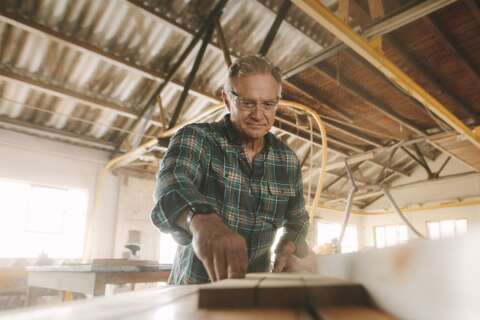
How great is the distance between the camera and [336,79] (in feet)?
11.5

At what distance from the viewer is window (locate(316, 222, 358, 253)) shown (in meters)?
12.3

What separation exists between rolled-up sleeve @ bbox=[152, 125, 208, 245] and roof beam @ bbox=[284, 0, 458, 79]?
6.07 ft

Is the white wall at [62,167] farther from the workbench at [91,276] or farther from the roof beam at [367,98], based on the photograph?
the roof beam at [367,98]

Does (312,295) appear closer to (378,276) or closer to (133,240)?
(378,276)

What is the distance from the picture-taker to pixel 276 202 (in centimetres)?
174

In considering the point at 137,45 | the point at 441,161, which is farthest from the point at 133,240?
the point at 441,161

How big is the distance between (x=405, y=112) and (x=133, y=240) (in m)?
5.96

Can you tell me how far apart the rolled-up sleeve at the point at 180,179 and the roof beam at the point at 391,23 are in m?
1.85

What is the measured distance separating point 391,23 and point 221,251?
2382 mm

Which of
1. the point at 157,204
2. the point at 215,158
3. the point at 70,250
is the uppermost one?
the point at 215,158

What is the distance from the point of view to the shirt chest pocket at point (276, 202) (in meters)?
1.71

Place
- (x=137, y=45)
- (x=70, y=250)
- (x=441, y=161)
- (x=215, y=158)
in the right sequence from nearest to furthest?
1. (x=215, y=158)
2. (x=137, y=45)
3. (x=70, y=250)
4. (x=441, y=161)

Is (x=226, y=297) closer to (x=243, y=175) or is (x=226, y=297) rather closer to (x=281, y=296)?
(x=281, y=296)

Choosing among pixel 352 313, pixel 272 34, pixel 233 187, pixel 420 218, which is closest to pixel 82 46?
pixel 272 34
